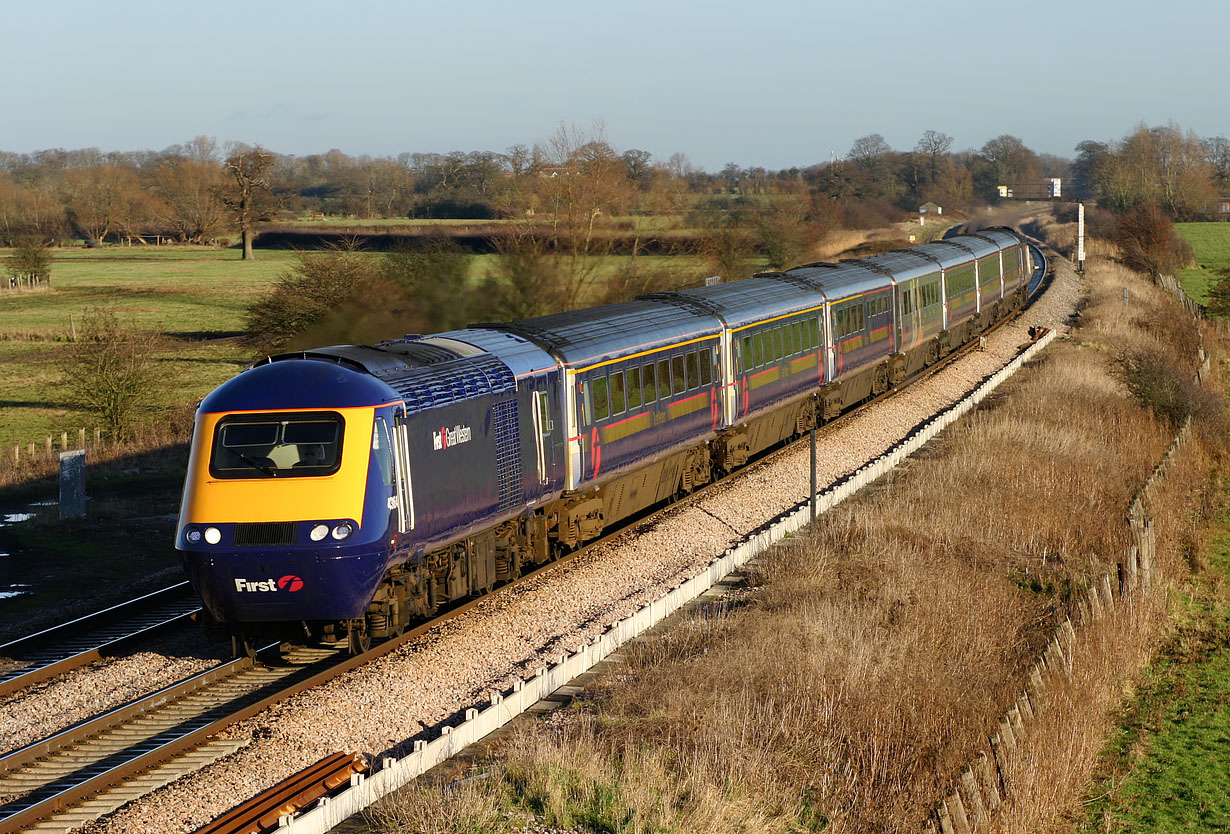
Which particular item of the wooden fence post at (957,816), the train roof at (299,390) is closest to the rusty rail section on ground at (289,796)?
the train roof at (299,390)

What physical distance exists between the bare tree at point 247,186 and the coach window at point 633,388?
2870 inches

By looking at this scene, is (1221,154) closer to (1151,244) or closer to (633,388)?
(1151,244)

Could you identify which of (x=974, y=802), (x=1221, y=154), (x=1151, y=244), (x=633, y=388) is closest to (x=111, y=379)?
(x=633, y=388)

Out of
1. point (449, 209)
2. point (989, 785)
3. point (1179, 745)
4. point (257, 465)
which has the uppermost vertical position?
point (449, 209)

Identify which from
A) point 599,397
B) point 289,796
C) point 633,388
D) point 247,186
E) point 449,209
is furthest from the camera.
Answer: point 247,186

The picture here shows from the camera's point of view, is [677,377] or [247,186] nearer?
[677,377]

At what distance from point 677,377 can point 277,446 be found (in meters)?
9.22

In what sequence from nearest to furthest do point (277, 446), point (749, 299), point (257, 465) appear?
point (257, 465) → point (277, 446) → point (749, 299)

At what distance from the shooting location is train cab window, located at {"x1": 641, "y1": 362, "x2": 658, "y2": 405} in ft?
64.6

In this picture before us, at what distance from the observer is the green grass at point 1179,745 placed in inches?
545

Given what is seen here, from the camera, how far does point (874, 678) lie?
13.1 meters

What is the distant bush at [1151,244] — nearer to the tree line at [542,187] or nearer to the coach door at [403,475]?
the tree line at [542,187]

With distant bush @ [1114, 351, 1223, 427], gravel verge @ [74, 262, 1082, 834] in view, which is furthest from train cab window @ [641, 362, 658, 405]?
distant bush @ [1114, 351, 1223, 427]

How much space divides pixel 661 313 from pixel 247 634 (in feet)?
34.2
